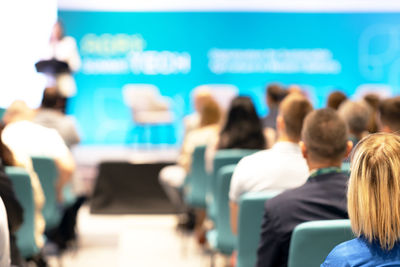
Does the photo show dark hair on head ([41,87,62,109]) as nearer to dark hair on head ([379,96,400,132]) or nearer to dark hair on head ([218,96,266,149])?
dark hair on head ([218,96,266,149])

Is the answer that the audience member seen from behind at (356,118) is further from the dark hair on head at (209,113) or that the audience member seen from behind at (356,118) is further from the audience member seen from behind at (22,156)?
the audience member seen from behind at (22,156)

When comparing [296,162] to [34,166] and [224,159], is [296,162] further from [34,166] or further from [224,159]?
[34,166]

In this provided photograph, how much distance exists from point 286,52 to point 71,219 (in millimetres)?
7965

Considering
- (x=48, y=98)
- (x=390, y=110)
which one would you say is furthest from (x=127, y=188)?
(x=390, y=110)

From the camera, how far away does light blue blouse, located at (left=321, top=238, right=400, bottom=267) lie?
177cm

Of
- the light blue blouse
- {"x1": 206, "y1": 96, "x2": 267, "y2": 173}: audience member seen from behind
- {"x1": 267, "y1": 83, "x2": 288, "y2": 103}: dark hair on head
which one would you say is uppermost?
{"x1": 267, "y1": 83, "x2": 288, "y2": 103}: dark hair on head

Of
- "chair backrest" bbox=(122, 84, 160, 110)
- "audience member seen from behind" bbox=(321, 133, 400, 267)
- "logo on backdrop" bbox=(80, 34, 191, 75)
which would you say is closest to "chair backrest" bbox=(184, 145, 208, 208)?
Result: "audience member seen from behind" bbox=(321, 133, 400, 267)

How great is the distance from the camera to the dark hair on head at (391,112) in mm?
4121

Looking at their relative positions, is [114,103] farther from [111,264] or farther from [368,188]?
[368,188]

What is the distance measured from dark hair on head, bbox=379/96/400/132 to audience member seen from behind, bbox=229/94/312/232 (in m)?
0.78

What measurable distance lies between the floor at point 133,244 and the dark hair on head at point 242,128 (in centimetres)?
116

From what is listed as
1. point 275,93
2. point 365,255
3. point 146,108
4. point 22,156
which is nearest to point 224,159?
point 22,156

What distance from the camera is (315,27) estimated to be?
13125mm

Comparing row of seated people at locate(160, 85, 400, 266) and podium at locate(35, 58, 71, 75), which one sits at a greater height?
podium at locate(35, 58, 71, 75)
